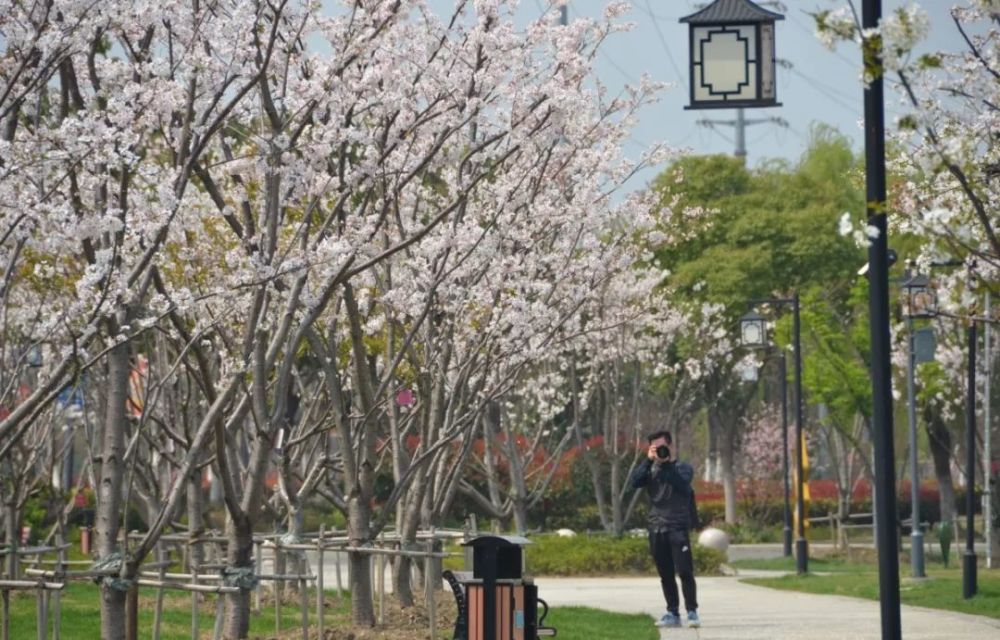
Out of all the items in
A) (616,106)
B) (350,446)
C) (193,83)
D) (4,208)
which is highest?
(616,106)

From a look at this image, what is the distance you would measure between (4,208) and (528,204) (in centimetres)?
613

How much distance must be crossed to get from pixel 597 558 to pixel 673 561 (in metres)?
13.3

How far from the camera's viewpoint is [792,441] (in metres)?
54.3

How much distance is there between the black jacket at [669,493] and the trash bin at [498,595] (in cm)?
469

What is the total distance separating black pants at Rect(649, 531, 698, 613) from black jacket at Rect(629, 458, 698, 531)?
0.26 feet

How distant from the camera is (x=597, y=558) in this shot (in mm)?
28938

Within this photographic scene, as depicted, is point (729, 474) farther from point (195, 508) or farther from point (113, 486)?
point (113, 486)

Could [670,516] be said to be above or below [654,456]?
below

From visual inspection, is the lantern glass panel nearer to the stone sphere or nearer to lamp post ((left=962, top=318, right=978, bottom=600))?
the stone sphere

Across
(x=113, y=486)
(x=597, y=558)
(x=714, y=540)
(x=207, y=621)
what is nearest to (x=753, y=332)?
(x=597, y=558)

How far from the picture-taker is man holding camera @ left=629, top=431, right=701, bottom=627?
1555 cm

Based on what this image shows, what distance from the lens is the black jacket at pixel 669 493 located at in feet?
51.0

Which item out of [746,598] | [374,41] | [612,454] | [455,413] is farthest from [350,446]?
[612,454]

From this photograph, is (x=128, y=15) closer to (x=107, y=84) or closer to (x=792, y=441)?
(x=107, y=84)
